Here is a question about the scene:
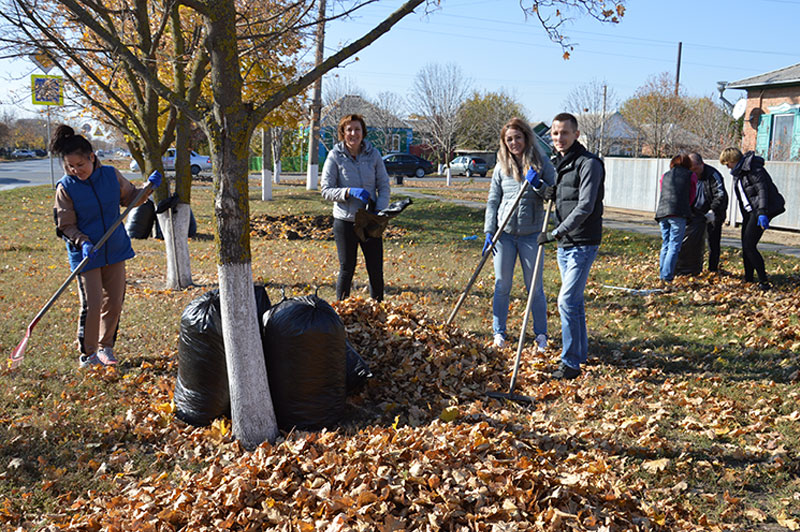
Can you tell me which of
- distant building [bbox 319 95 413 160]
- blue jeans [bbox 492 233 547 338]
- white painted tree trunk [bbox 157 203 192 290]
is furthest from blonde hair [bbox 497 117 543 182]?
distant building [bbox 319 95 413 160]

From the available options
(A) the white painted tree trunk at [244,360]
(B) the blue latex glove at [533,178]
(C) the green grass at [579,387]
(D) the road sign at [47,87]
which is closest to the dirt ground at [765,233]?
(C) the green grass at [579,387]

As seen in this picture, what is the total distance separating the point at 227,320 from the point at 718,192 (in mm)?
7154

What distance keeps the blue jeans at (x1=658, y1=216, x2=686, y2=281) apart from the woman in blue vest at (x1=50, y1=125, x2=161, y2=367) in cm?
636

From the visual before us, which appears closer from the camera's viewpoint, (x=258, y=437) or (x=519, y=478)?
(x=519, y=478)

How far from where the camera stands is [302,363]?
12.4ft

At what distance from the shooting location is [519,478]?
2.89 m

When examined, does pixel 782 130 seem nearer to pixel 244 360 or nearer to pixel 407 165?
pixel 407 165

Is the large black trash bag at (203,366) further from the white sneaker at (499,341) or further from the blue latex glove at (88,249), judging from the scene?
the white sneaker at (499,341)

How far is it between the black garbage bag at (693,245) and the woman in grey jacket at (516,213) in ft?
12.9

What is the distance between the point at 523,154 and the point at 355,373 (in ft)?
7.72

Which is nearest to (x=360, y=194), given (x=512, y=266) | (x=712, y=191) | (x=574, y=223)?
(x=512, y=266)

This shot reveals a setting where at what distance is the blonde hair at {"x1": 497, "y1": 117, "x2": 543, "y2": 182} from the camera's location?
17.0 ft

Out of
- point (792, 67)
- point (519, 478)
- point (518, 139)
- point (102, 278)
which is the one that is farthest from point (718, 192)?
point (792, 67)

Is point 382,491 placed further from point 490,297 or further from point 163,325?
point 490,297
